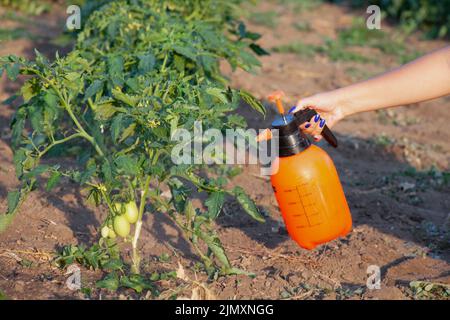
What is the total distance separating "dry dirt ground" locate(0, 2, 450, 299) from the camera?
2.97 meters

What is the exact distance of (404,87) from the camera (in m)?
3.00

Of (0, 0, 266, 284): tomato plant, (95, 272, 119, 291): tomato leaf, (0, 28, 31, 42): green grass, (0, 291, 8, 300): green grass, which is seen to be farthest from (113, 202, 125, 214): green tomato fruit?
(0, 28, 31, 42): green grass

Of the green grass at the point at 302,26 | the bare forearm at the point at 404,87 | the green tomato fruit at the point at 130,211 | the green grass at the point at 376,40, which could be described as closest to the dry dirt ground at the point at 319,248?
the green tomato fruit at the point at 130,211

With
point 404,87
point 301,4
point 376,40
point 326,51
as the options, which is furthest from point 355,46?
point 404,87

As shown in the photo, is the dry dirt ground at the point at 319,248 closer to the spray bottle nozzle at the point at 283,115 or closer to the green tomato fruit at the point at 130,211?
the green tomato fruit at the point at 130,211

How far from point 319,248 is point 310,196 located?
599 mm

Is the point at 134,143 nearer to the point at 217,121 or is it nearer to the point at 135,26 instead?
the point at 217,121

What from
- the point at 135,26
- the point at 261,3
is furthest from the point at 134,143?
the point at 261,3

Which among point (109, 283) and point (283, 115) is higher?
point (283, 115)

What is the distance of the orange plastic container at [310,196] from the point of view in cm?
288

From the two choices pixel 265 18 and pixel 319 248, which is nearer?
pixel 319 248

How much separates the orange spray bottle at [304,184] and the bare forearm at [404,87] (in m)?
0.19

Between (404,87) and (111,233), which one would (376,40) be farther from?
(111,233)
